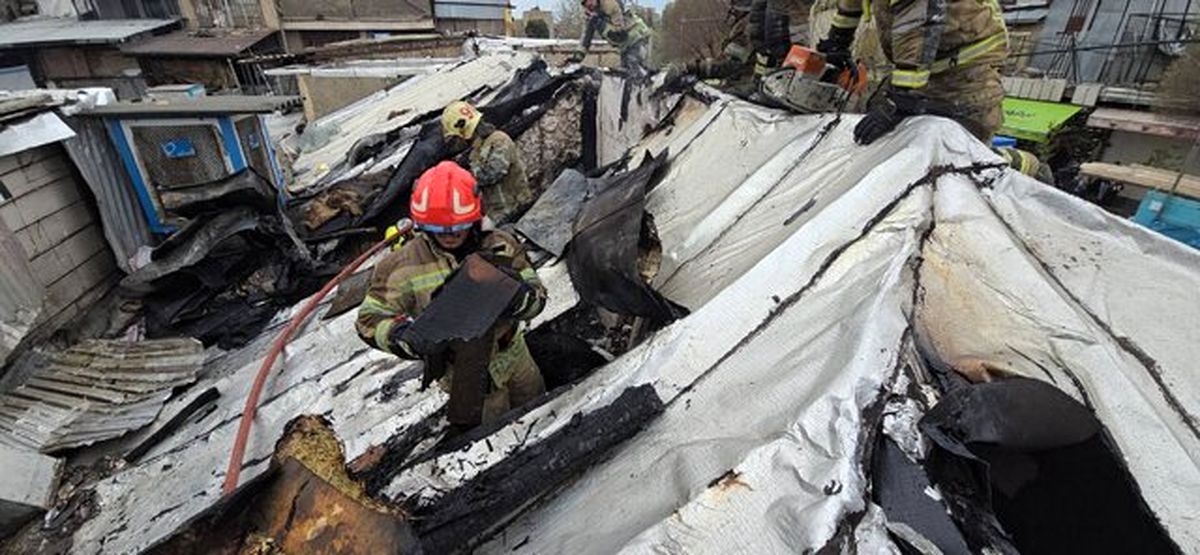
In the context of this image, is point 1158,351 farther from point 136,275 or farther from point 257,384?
point 136,275

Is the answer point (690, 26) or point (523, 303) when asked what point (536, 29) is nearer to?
point (690, 26)

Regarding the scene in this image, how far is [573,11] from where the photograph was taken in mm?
35156

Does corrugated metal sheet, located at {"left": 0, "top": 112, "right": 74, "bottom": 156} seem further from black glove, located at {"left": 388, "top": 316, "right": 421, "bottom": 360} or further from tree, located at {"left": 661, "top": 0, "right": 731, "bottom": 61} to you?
tree, located at {"left": 661, "top": 0, "right": 731, "bottom": 61}

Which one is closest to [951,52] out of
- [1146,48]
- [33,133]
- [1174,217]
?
[1174,217]

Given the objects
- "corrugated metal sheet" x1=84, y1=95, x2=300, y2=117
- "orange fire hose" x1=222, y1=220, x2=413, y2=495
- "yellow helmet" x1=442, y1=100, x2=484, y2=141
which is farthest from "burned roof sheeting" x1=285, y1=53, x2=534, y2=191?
"orange fire hose" x1=222, y1=220, x2=413, y2=495

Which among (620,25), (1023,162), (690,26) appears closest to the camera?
(1023,162)

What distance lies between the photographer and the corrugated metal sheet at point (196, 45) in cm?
1697

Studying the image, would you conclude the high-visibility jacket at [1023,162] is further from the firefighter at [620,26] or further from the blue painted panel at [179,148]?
the firefighter at [620,26]

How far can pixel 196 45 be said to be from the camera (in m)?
17.3

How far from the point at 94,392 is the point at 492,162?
353 cm

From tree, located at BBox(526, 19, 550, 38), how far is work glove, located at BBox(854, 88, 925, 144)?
26144mm

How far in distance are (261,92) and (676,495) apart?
18989mm

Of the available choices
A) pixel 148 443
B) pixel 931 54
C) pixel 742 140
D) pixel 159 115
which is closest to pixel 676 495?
pixel 742 140

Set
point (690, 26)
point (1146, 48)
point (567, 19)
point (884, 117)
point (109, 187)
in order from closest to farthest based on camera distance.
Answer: point (884, 117), point (109, 187), point (1146, 48), point (690, 26), point (567, 19)
